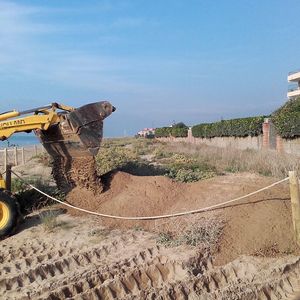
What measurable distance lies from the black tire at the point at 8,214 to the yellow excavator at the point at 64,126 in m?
1.04

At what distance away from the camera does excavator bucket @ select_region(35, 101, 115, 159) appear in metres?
10.8

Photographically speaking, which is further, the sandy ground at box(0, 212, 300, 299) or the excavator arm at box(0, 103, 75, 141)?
the excavator arm at box(0, 103, 75, 141)

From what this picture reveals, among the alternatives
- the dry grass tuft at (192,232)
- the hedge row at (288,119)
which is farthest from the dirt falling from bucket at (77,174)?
the hedge row at (288,119)

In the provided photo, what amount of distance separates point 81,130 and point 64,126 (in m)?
0.43

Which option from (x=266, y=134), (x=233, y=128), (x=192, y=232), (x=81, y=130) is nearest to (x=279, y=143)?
(x=266, y=134)

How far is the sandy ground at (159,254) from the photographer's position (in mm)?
6660

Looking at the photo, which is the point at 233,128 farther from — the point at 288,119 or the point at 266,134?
the point at 288,119

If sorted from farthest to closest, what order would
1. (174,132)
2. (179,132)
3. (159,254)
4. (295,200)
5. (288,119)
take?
(174,132) < (179,132) < (288,119) < (295,200) < (159,254)

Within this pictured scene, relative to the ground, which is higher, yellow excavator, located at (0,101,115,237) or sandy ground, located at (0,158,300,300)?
Result: yellow excavator, located at (0,101,115,237)

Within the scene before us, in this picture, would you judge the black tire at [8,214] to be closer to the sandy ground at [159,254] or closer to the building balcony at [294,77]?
the sandy ground at [159,254]

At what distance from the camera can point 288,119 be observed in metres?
25.4

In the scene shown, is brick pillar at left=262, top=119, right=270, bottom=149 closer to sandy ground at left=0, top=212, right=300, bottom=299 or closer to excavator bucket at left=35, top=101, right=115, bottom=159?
excavator bucket at left=35, top=101, right=115, bottom=159

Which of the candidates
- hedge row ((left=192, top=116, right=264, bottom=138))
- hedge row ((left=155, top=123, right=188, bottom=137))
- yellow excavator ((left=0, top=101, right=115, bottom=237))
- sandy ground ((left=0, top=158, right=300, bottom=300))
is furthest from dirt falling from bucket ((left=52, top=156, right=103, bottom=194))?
hedge row ((left=155, top=123, right=188, bottom=137))

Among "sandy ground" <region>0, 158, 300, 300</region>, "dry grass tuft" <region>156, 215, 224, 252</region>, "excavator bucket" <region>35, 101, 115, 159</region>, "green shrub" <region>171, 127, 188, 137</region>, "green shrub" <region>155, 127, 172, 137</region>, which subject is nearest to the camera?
"sandy ground" <region>0, 158, 300, 300</region>
